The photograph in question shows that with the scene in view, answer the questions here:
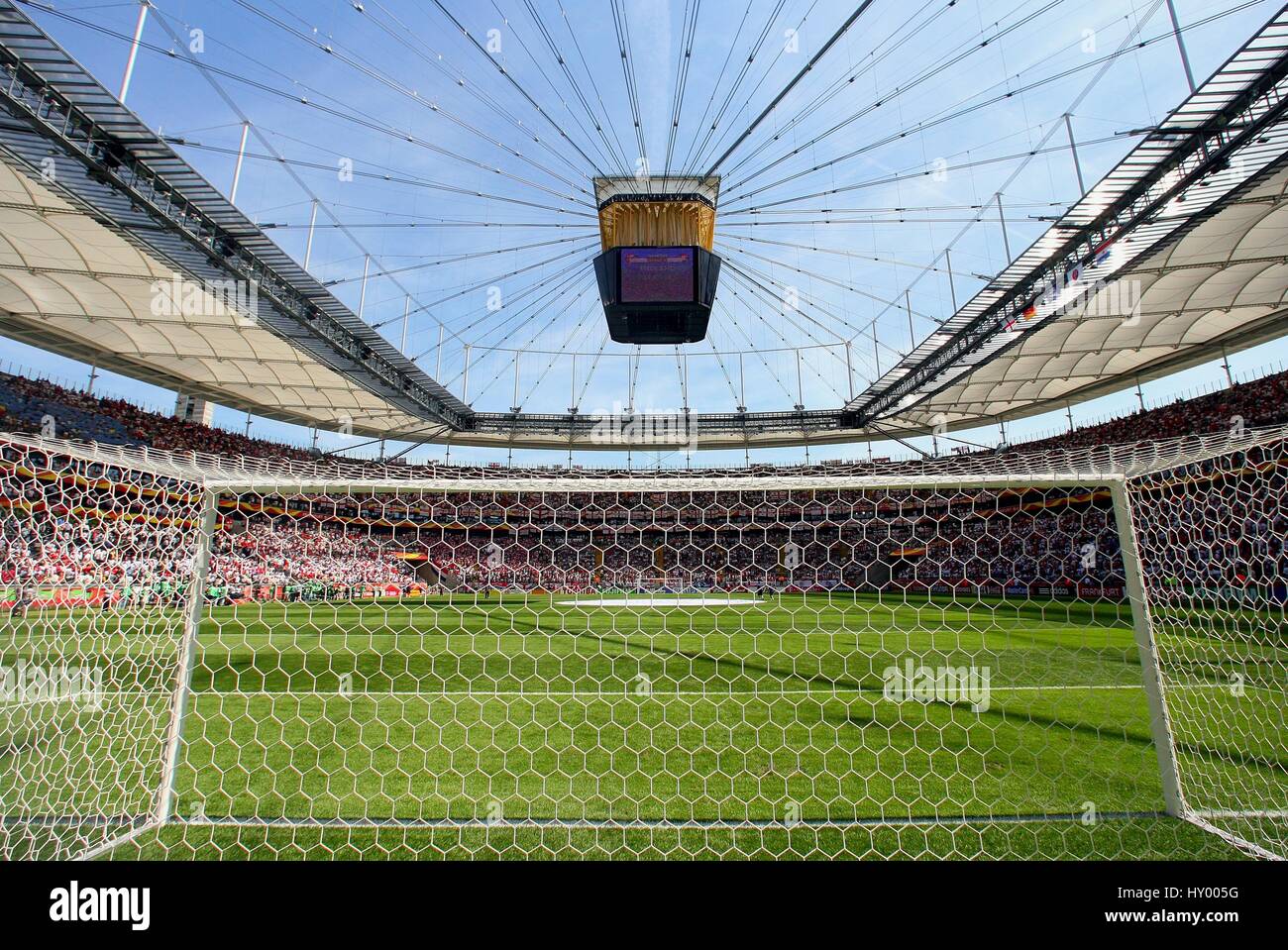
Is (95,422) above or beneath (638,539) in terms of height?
above

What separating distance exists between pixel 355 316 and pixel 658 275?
12.0m

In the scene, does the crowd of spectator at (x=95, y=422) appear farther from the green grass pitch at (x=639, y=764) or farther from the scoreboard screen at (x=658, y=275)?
the green grass pitch at (x=639, y=764)

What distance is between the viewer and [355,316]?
835 inches

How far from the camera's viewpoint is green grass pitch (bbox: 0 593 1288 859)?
117 inches

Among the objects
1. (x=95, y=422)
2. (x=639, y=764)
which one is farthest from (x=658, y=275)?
(x=95, y=422)

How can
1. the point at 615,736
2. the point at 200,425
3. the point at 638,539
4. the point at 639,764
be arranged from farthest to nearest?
the point at 200,425 < the point at 638,539 < the point at 615,736 < the point at 639,764

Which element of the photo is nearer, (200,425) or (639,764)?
(639,764)

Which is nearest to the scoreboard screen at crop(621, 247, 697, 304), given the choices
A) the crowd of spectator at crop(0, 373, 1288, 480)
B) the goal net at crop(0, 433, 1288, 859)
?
the crowd of spectator at crop(0, 373, 1288, 480)

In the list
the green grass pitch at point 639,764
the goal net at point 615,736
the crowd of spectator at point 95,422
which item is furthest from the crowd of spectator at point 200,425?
the goal net at point 615,736

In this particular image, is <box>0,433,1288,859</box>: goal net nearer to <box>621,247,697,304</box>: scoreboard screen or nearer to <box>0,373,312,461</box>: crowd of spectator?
<box>621,247,697,304</box>: scoreboard screen

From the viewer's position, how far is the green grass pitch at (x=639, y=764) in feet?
9.76

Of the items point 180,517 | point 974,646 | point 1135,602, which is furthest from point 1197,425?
point 180,517

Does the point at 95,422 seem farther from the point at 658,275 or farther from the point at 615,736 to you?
the point at 615,736

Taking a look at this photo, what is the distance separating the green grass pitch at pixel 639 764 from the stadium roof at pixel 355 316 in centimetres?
1073
